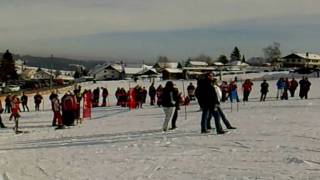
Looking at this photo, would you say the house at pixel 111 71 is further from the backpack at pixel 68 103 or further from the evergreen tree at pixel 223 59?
the backpack at pixel 68 103

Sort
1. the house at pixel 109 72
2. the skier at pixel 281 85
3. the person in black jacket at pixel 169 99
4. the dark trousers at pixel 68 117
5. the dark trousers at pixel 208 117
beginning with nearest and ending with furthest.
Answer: the dark trousers at pixel 208 117
the person in black jacket at pixel 169 99
the dark trousers at pixel 68 117
the skier at pixel 281 85
the house at pixel 109 72

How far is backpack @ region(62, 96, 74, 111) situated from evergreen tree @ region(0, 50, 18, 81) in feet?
330

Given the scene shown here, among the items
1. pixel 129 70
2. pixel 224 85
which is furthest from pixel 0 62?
pixel 224 85

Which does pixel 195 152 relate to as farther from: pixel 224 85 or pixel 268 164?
pixel 224 85

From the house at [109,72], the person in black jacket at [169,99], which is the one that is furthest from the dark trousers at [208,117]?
the house at [109,72]

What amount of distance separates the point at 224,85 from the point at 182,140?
2009cm

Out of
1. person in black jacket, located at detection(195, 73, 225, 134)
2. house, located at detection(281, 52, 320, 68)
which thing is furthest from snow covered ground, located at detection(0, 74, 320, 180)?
house, located at detection(281, 52, 320, 68)

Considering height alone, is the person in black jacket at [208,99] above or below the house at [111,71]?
below

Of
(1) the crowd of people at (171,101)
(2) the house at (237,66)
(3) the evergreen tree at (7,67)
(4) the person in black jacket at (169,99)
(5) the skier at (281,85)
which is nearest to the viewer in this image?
(1) the crowd of people at (171,101)

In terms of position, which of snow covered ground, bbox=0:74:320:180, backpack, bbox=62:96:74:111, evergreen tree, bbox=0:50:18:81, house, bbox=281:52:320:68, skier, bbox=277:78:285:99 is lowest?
snow covered ground, bbox=0:74:320:180

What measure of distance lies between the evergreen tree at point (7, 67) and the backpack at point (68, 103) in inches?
3962

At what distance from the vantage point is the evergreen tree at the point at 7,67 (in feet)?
394

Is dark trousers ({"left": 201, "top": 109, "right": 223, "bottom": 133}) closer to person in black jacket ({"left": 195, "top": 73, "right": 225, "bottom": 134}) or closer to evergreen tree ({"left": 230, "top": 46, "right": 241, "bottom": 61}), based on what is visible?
person in black jacket ({"left": 195, "top": 73, "right": 225, "bottom": 134})

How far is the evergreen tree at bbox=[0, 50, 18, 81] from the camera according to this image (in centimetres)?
12024
